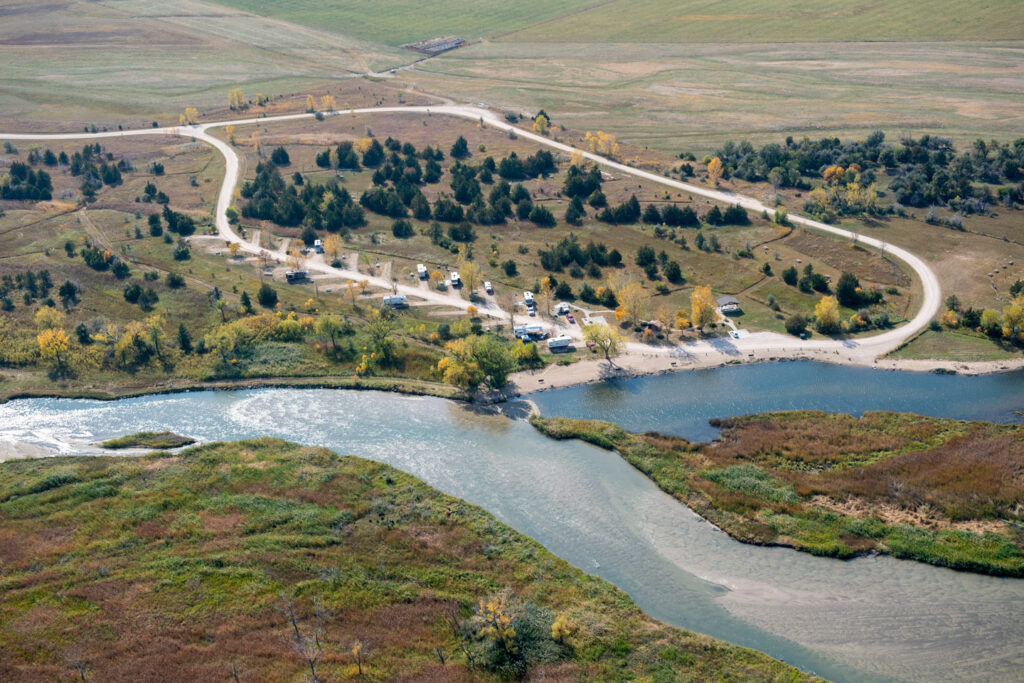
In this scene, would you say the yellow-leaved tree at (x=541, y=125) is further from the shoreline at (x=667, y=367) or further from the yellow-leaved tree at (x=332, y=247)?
the shoreline at (x=667, y=367)

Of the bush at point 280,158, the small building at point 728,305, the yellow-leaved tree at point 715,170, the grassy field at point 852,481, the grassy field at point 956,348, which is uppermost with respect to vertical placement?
the yellow-leaved tree at point 715,170

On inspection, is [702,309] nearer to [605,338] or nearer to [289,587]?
[605,338]

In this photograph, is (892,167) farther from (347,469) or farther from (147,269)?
(147,269)

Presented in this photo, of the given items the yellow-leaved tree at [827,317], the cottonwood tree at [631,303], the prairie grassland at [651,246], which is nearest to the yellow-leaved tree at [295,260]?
the prairie grassland at [651,246]

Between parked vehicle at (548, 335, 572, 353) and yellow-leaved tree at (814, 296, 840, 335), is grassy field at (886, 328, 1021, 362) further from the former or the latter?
parked vehicle at (548, 335, 572, 353)

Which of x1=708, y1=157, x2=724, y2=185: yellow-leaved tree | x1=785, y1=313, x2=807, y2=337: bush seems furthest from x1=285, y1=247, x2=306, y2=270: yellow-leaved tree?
x1=708, y1=157, x2=724, y2=185: yellow-leaved tree

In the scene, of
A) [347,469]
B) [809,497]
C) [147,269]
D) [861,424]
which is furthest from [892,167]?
[147,269]

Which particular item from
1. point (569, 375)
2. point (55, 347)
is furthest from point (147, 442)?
point (569, 375)
